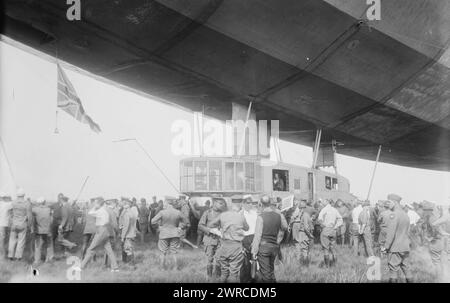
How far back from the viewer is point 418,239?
1161 cm

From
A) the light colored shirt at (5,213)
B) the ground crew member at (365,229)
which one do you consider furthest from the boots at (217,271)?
the light colored shirt at (5,213)

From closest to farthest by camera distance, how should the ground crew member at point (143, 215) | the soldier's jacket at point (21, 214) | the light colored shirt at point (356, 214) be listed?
the soldier's jacket at point (21, 214) < the light colored shirt at point (356, 214) < the ground crew member at point (143, 215)

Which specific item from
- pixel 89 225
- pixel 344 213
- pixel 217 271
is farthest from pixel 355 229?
pixel 89 225

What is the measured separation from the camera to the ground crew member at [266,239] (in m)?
7.33

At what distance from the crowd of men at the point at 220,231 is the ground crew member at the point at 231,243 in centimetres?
2

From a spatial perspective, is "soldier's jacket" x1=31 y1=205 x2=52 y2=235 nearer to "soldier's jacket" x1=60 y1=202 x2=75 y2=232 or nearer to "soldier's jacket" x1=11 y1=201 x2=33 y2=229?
"soldier's jacket" x1=11 y1=201 x2=33 y2=229

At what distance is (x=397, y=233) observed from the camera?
805cm

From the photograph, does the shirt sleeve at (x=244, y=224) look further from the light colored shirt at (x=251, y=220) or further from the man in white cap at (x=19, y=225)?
the man in white cap at (x=19, y=225)

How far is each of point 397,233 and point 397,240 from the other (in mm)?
129

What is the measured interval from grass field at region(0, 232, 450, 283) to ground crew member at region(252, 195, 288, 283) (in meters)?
1.25

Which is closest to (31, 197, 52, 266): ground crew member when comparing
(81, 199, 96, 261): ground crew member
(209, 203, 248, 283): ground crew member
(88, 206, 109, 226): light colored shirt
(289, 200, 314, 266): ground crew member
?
(81, 199, 96, 261): ground crew member

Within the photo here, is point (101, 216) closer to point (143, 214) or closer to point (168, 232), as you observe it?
point (168, 232)

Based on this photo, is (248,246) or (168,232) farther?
(168,232)
